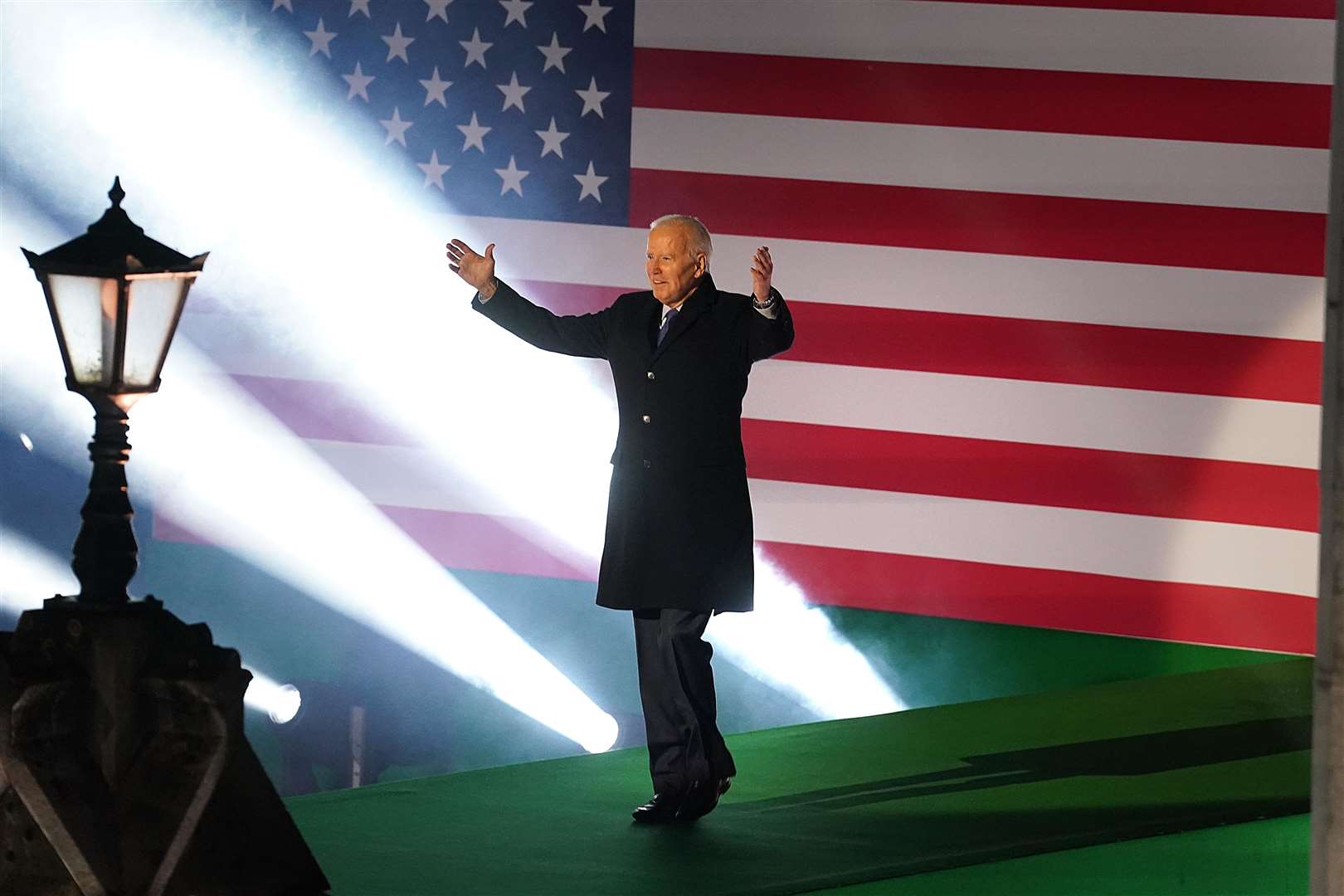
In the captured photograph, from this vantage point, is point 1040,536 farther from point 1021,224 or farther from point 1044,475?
point 1021,224

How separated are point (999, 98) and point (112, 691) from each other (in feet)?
11.4

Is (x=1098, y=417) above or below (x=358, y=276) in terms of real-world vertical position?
below

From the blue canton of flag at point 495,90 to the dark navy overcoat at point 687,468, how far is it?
1.92 m

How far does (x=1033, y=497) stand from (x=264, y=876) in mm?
3134

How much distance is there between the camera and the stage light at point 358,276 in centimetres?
616

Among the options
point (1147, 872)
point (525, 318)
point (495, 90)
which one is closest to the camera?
point (1147, 872)

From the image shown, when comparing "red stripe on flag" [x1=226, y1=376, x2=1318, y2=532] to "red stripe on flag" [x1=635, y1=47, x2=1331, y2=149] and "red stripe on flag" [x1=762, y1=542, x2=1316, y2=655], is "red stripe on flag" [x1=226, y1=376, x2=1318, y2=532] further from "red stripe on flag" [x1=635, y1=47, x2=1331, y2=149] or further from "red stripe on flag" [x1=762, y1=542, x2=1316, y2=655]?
"red stripe on flag" [x1=635, y1=47, x2=1331, y2=149]

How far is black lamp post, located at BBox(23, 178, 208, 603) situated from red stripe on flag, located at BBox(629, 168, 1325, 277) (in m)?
2.94

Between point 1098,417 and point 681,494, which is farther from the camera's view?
point 1098,417

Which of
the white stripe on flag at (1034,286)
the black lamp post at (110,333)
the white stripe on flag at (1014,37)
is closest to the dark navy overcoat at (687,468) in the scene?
the black lamp post at (110,333)

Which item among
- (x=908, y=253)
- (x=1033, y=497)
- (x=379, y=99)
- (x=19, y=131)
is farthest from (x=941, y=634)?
(x=19, y=131)

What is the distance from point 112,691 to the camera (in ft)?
10.4

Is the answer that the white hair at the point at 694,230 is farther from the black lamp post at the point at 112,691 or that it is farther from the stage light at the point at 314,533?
the stage light at the point at 314,533

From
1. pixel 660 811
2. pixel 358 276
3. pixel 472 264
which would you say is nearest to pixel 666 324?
pixel 472 264
